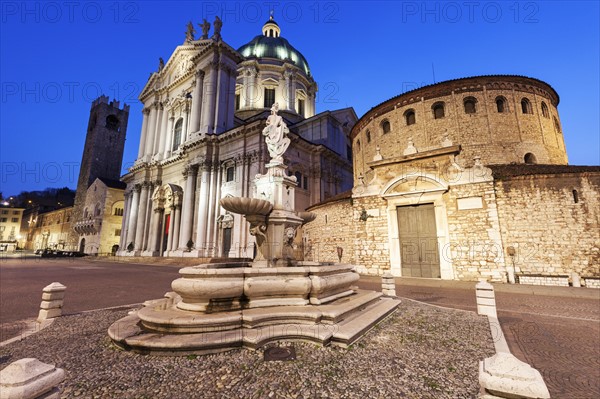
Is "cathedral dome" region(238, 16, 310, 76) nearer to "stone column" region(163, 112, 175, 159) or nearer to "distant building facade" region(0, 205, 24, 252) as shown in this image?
"stone column" region(163, 112, 175, 159)

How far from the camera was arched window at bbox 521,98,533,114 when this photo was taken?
1928 cm

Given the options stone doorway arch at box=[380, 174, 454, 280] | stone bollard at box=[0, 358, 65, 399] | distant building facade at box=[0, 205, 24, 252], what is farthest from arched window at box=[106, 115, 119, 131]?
stone bollard at box=[0, 358, 65, 399]

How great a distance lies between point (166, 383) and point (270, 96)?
38043 mm

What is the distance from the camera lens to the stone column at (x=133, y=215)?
3181 centimetres

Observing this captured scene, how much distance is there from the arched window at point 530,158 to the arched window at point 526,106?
134 inches

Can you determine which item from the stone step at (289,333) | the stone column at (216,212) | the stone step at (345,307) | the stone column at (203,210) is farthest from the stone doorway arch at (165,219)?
the stone step at (289,333)

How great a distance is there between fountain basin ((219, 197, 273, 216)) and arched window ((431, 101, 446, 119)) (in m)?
19.5

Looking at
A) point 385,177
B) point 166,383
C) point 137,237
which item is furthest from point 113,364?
point 137,237

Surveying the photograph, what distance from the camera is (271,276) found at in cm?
461

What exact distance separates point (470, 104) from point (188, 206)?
26.2 metres

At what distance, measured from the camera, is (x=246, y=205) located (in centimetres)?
569

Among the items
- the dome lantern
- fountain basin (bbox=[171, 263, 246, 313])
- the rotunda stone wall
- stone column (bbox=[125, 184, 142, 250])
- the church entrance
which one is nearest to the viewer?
fountain basin (bbox=[171, 263, 246, 313])

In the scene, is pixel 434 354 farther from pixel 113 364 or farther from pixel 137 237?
pixel 137 237

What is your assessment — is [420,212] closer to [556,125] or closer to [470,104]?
[470,104]
